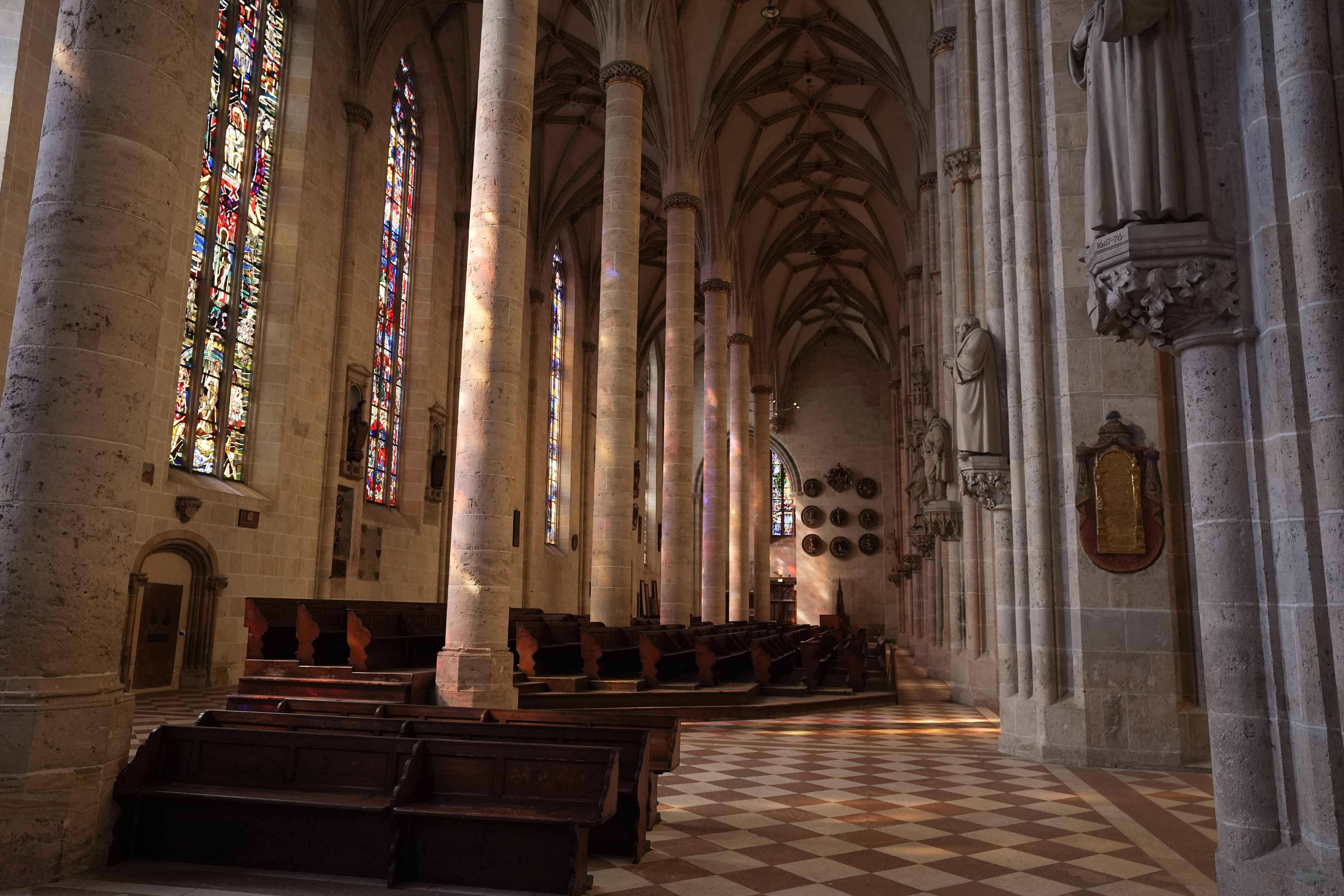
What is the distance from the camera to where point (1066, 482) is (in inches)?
313

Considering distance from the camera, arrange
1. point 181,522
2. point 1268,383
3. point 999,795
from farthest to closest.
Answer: point 181,522, point 999,795, point 1268,383

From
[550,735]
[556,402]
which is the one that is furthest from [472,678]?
[556,402]

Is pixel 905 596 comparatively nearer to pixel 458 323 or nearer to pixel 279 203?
pixel 458 323

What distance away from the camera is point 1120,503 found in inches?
303

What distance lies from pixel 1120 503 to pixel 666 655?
6.64 metres

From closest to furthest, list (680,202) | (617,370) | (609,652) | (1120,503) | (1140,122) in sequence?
(1140,122) < (1120,503) < (609,652) < (617,370) < (680,202)

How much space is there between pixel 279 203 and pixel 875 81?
1485 cm

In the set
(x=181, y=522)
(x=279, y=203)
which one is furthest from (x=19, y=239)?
(x=279, y=203)

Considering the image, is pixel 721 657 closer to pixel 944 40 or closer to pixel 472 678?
pixel 472 678

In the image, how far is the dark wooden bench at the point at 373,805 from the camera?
436cm

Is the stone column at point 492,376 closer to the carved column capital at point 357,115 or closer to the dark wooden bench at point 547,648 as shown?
the dark wooden bench at point 547,648

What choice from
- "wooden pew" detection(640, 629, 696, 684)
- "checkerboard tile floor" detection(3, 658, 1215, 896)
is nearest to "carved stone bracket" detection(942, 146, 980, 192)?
"wooden pew" detection(640, 629, 696, 684)

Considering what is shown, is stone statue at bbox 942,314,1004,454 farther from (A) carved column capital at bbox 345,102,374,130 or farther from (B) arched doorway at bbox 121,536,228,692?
(A) carved column capital at bbox 345,102,374,130

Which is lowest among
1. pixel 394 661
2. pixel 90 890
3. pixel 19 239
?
pixel 90 890
